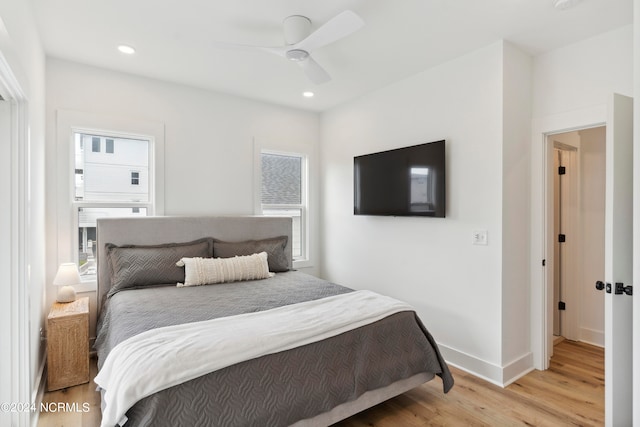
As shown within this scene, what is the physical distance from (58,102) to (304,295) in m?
2.72

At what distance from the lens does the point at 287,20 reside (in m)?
2.33

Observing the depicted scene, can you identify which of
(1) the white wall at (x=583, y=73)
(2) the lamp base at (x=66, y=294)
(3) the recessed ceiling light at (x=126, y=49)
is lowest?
(2) the lamp base at (x=66, y=294)

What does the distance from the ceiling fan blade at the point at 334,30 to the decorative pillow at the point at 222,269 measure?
188 cm

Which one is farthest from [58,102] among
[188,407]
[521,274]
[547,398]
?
[547,398]

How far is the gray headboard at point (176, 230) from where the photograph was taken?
3.09 meters

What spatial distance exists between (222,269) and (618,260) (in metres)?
2.77

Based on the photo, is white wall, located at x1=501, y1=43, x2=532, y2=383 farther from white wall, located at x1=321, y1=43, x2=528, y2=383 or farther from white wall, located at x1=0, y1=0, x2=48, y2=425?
white wall, located at x1=0, y1=0, x2=48, y2=425

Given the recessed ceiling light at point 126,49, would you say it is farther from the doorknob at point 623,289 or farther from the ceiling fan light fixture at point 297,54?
the doorknob at point 623,289

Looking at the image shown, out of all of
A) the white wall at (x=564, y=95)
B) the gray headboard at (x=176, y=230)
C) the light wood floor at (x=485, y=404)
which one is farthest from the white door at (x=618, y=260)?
the gray headboard at (x=176, y=230)

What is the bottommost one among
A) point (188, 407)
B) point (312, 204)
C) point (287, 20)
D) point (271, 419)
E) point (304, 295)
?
point (271, 419)

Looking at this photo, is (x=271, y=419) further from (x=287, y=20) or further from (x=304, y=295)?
(x=287, y=20)

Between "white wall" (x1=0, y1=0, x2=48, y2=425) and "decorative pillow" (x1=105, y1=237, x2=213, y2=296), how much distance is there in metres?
0.55

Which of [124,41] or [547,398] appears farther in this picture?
[124,41]

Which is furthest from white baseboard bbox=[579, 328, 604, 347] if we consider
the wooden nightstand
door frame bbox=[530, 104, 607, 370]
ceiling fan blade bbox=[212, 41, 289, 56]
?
the wooden nightstand
